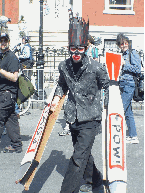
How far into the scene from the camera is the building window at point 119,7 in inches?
804

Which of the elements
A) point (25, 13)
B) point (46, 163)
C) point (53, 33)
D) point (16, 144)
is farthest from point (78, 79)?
point (25, 13)

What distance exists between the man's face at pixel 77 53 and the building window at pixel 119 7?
16624mm

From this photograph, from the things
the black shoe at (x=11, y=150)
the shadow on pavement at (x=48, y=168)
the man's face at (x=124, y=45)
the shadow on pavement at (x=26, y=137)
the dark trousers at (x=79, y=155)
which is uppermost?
the man's face at (x=124, y=45)

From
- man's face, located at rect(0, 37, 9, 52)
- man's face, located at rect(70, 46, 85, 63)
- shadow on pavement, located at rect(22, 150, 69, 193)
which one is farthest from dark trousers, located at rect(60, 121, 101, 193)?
man's face, located at rect(0, 37, 9, 52)

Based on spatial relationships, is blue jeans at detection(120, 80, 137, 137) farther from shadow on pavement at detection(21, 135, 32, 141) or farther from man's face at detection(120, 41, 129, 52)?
shadow on pavement at detection(21, 135, 32, 141)

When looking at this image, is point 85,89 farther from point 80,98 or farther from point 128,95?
point 128,95

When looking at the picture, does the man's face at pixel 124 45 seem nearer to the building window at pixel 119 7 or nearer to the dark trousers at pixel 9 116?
the dark trousers at pixel 9 116

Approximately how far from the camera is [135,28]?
2044 cm

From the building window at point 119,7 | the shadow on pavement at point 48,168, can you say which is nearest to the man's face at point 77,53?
the shadow on pavement at point 48,168

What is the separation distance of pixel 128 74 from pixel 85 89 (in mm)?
2960

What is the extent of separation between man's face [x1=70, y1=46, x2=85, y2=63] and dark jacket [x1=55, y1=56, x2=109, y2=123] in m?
0.10

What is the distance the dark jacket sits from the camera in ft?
14.2

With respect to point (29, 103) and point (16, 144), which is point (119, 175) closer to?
point (16, 144)

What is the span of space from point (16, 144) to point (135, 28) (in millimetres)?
15115
